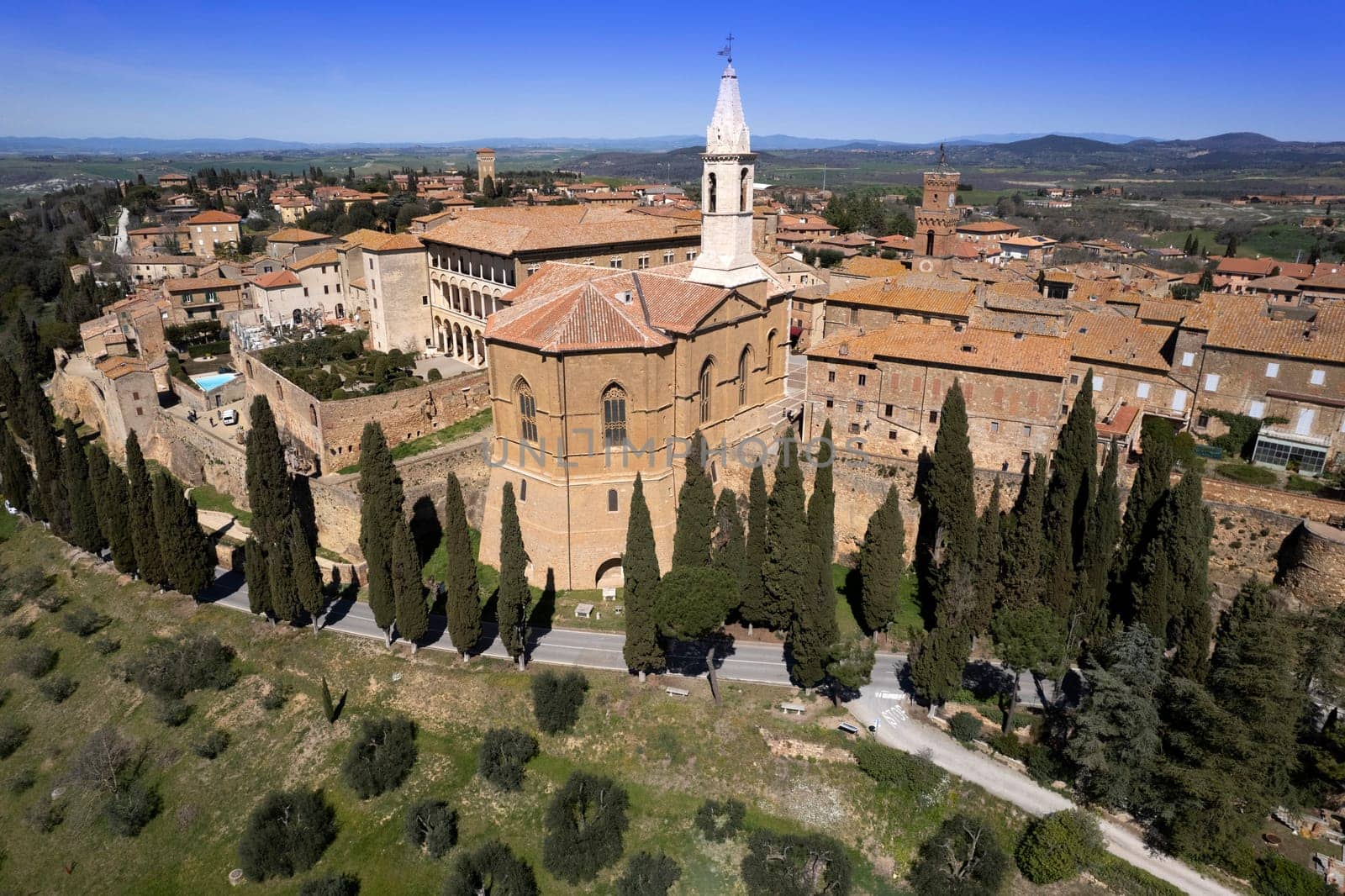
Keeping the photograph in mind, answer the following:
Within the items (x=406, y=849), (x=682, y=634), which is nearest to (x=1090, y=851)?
(x=682, y=634)

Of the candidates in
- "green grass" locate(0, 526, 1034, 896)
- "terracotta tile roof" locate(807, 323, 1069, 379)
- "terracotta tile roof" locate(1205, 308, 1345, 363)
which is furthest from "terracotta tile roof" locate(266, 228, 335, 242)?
"terracotta tile roof" locate(1205, 308, 1345, 363)

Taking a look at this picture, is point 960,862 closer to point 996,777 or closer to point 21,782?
point 996,777

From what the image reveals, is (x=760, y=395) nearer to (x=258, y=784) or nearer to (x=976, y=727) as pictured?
(x=976, y=727)

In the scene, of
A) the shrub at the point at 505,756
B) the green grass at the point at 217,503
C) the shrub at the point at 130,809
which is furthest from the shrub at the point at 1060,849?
the green grass at the point at 217,503

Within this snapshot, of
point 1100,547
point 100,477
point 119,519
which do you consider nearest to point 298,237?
point 100,477

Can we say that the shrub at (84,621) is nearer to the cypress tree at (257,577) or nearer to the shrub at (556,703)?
the cypress tree at (257,577)

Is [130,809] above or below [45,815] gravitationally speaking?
above

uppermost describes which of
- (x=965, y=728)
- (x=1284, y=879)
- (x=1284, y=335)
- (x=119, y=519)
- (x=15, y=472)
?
(x=1284, y=335)
